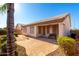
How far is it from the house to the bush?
0.11 m

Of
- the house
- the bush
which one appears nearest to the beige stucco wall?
the house

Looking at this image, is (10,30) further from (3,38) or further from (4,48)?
(4,48)

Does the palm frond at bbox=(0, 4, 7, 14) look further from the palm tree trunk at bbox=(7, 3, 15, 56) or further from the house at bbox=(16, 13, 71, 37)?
the house at bbox=(16, 13, 71, 37)

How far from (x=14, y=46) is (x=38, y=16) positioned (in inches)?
26.5

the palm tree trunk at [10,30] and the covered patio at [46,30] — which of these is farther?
the covered patio at [46,30]

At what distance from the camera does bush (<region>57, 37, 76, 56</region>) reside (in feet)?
10.6

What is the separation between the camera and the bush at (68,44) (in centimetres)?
323

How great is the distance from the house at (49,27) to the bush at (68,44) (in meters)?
0.11

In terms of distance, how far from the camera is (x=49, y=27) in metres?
3.36

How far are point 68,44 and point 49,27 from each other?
45 cm

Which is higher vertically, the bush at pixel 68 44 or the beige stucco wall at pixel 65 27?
the beige stucco wall at pixel 65 27

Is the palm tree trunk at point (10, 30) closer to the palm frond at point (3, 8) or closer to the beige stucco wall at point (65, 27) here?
the palm frond at point (3, 8)

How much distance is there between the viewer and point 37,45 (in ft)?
10.9

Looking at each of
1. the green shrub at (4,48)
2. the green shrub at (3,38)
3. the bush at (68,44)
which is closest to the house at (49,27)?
the bush at (68,44)
